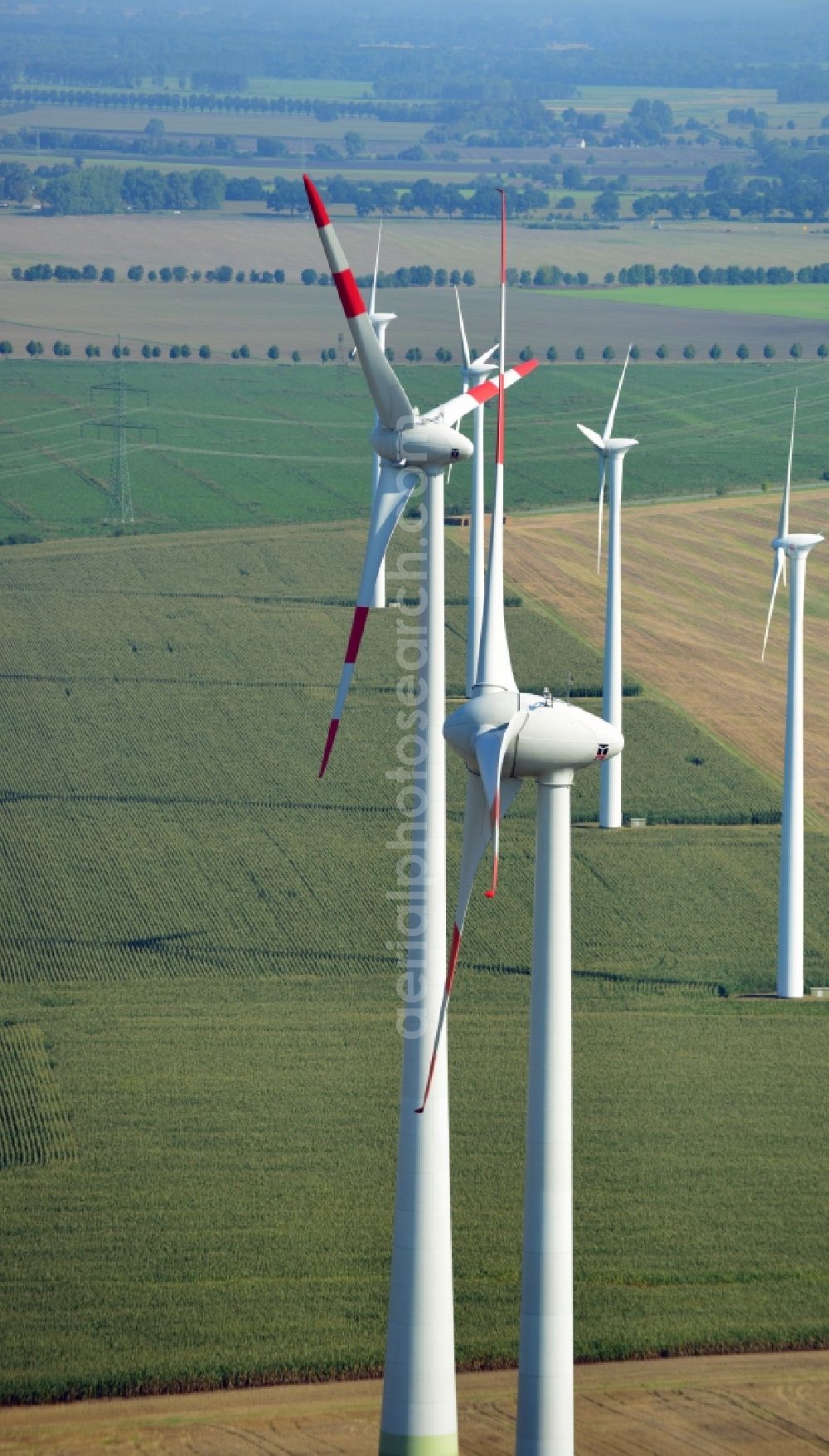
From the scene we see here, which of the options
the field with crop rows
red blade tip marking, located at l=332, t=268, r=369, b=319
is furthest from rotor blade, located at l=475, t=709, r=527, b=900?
the field with crop rows

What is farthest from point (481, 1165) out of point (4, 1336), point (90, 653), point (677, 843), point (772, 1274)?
point (90, 653)

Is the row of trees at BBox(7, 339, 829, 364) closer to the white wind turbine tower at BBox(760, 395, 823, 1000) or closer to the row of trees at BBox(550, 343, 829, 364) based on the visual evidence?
the row of trees at BBox(550, 343, 829, 364)

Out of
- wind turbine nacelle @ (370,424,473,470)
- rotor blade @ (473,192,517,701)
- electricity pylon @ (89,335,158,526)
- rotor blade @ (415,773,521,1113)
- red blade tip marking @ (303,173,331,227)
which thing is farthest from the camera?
electricity pylon @ (89,335,158,526)

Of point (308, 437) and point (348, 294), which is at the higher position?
point (348, 294)

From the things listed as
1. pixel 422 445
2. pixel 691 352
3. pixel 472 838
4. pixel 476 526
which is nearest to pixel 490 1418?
pixel 472 838

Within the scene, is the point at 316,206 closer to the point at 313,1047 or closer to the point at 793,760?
the point at 313,1047

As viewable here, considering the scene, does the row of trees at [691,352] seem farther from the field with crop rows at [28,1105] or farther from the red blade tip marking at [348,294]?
the red blade tip marking at [348,294]
